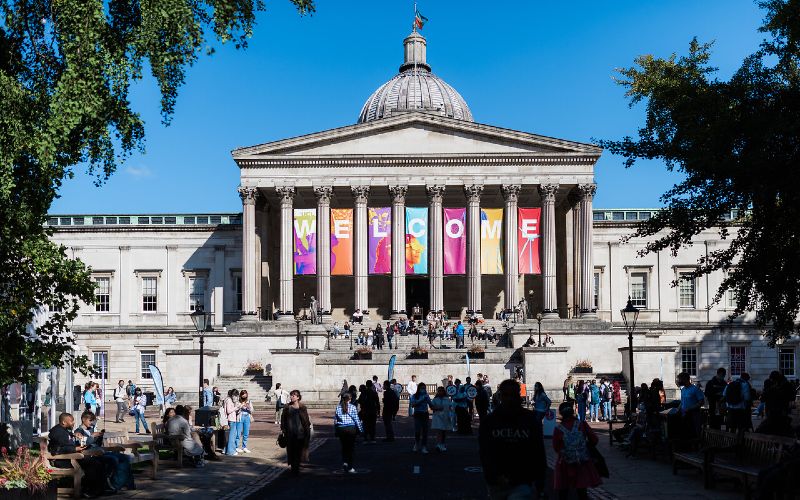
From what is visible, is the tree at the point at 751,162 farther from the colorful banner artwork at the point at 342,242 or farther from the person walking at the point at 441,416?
the colorful banner artwork at the point at 342,242

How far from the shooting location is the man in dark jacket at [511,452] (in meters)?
10.1

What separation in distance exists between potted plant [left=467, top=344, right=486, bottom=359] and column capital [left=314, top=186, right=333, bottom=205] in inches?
619

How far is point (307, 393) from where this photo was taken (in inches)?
1748

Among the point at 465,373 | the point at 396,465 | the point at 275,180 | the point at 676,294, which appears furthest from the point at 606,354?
the point at 396,465

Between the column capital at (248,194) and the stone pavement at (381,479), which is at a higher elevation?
the column capital at (248,194)

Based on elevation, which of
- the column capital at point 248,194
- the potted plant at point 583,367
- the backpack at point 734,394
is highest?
the column capital at point 248,194

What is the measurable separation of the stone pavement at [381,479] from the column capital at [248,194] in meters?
34.5

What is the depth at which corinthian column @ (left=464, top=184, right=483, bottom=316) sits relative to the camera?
58.6 metres

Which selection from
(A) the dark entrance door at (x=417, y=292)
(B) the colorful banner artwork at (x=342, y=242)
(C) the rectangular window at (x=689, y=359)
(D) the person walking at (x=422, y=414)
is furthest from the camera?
(A) the dark entrance door at (x=417, y=292)

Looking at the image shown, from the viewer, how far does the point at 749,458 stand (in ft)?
56.1

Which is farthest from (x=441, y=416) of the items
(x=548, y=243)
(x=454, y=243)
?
(x=548, y=243)

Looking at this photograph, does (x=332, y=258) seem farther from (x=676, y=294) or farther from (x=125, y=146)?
(x=125, y=146)

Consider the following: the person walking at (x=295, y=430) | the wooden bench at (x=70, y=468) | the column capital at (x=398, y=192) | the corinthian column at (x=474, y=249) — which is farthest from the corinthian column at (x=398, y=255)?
the wooden bench at (x=70, y=468)

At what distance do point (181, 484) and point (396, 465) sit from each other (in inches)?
210
